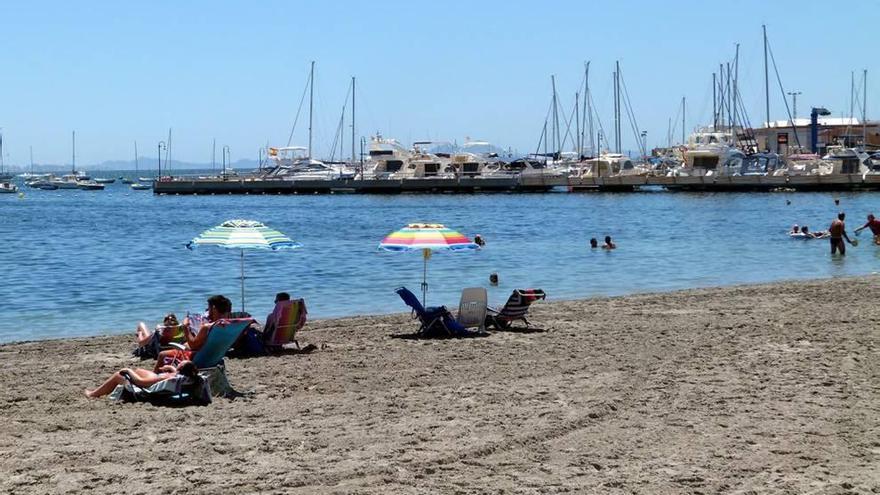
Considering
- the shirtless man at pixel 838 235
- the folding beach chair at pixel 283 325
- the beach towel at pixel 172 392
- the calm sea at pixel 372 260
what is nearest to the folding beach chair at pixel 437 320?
the folding beach chair at pixel 283 325

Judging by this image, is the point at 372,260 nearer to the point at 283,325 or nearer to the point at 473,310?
the point at 473,310

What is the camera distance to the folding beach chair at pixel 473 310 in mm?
15133

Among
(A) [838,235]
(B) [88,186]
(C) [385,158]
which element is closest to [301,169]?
(C) [385,158]

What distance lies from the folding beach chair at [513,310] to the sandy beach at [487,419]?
1.73ft

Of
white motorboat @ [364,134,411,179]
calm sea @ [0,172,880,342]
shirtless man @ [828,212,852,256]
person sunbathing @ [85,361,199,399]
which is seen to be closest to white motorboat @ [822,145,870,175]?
calm sea @ [0,172,880,342]

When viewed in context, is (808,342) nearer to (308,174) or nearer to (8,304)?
(8,304)

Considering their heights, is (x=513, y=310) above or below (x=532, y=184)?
below

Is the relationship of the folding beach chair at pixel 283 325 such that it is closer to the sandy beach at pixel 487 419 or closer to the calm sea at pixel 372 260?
the sandy beach at pixel 487 419

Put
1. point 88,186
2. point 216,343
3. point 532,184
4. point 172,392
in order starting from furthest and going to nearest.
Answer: point 88,186
point 532,184
point 216,343
point 172,392

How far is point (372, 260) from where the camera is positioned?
103 ft

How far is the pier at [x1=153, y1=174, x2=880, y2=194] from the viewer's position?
78.1 m

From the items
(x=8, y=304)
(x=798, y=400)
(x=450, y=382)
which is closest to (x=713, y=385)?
(x=798, y=400)

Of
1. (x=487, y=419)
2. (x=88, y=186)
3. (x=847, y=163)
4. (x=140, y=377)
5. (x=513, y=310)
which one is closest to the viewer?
(x=487, y=419)

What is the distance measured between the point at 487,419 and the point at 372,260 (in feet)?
72.5
